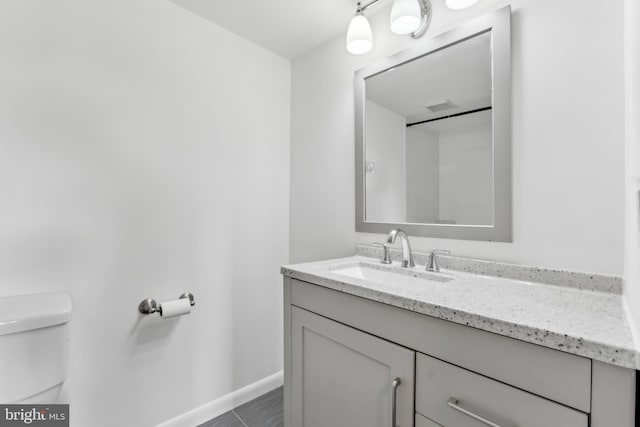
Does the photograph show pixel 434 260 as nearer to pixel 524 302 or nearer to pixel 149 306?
pixel 524 302

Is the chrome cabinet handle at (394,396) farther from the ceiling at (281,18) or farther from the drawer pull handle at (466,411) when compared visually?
the ceiling at (281,18)

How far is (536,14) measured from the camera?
1034 mm

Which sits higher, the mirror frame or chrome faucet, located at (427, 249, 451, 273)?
the mirror frame

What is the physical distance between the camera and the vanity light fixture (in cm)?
124

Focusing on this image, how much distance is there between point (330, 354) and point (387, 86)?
1272 millimetres

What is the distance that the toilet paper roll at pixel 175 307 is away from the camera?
4.44 feet

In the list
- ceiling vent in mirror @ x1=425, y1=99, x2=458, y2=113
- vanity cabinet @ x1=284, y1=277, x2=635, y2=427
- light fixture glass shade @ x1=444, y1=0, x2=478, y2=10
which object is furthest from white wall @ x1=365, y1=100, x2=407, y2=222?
vanity cabinet @ x1=284, y1=277, x2=635, y2=427

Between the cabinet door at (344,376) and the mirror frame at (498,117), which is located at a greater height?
the mirror frame at (498,117)

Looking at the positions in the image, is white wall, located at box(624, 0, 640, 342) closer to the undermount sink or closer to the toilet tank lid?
the undermount sink

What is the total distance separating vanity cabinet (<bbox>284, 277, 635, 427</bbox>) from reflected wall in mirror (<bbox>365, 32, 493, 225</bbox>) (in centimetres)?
61

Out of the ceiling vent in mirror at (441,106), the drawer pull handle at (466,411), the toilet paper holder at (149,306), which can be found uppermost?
the ceiling vent in mirror at (441,106)

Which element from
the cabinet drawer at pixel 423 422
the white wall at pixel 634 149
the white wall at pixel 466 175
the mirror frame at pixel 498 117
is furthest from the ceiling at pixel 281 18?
the cabinet drawer at pixel 423 422

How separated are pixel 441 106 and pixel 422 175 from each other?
0.31m

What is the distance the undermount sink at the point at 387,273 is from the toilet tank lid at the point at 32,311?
3.25 feet
